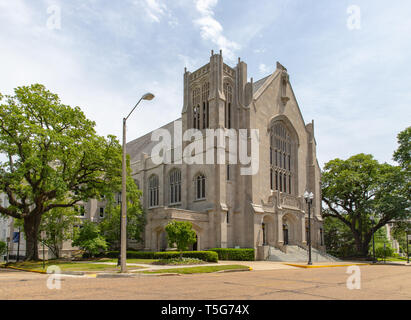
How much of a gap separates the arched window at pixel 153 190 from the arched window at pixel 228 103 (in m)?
12.6

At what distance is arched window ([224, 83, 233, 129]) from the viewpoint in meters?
40.1

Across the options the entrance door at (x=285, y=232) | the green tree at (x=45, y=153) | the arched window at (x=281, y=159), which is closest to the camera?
the green tree at (x=45, y=153)

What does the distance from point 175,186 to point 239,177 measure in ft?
28.2

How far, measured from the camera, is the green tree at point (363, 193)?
39609 mm

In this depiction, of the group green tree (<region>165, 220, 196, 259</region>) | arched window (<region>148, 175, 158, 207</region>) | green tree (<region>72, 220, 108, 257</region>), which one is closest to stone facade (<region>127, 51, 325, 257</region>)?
arched window (<region>148, 175, 158, 207</region>)

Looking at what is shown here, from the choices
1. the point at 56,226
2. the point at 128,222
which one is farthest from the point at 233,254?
the point at 56,226

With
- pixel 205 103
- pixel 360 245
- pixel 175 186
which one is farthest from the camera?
pixel 360 245

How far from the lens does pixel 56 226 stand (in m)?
35.9

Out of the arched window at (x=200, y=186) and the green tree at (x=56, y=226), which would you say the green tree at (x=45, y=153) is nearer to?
the green tree at (x=56, y=226)

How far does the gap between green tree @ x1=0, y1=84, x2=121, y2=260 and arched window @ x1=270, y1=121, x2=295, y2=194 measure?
21.1m

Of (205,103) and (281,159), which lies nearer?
(205,103)

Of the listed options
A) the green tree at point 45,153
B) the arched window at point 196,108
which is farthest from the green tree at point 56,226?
the arched window at point 196,108

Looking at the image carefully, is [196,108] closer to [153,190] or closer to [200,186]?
[200,186]
